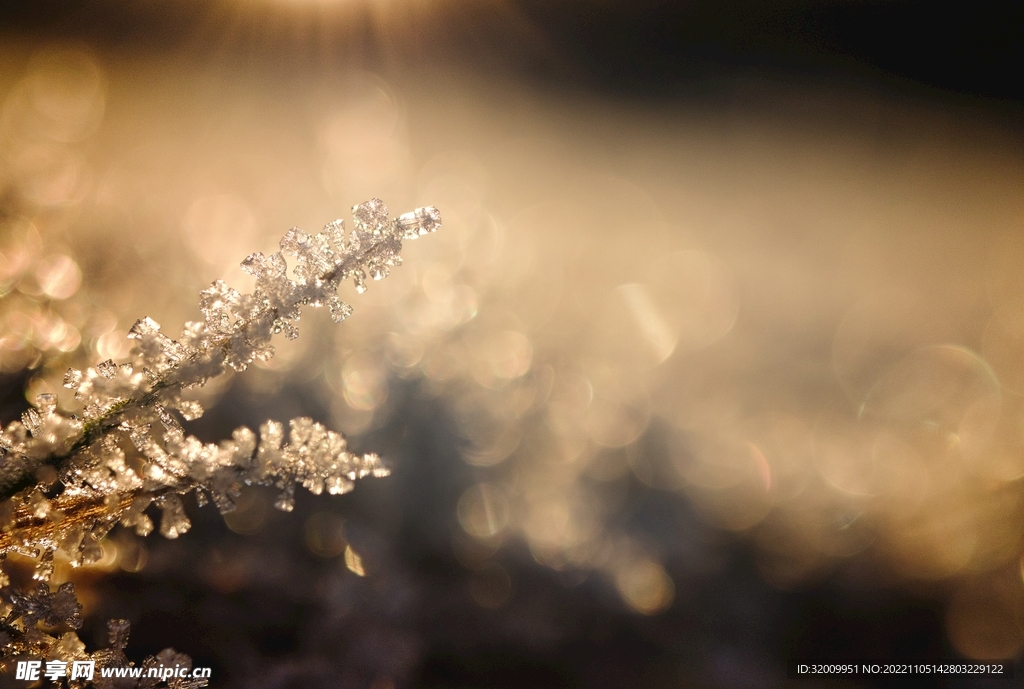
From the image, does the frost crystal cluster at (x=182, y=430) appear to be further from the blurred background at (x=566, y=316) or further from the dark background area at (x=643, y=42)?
the dark background area at (x=643, y=42)

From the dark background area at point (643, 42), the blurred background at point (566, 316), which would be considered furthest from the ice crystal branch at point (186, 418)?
the dark background area at point (643, 42)

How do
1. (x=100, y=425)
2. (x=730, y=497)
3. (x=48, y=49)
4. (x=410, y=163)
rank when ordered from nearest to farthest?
(x=100, y=425), (x=730, y=497), (x=48, y=49), (x=410, y=163)

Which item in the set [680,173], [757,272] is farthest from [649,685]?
[680,173]

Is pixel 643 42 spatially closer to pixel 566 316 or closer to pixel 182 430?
pixel 566 316

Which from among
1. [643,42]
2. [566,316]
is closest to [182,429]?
[566,316]

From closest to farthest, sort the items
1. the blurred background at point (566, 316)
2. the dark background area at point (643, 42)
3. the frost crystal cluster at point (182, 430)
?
the frost crystal cluster at point (182, 430) < the blurred background at point (566, 316) < the dark background area at point (643, 42)

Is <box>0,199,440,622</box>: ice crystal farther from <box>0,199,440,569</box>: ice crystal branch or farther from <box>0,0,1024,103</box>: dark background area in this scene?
<box>0,0,1024,103</box>: dark background area

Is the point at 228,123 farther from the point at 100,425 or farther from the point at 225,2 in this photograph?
the point at 100,425
